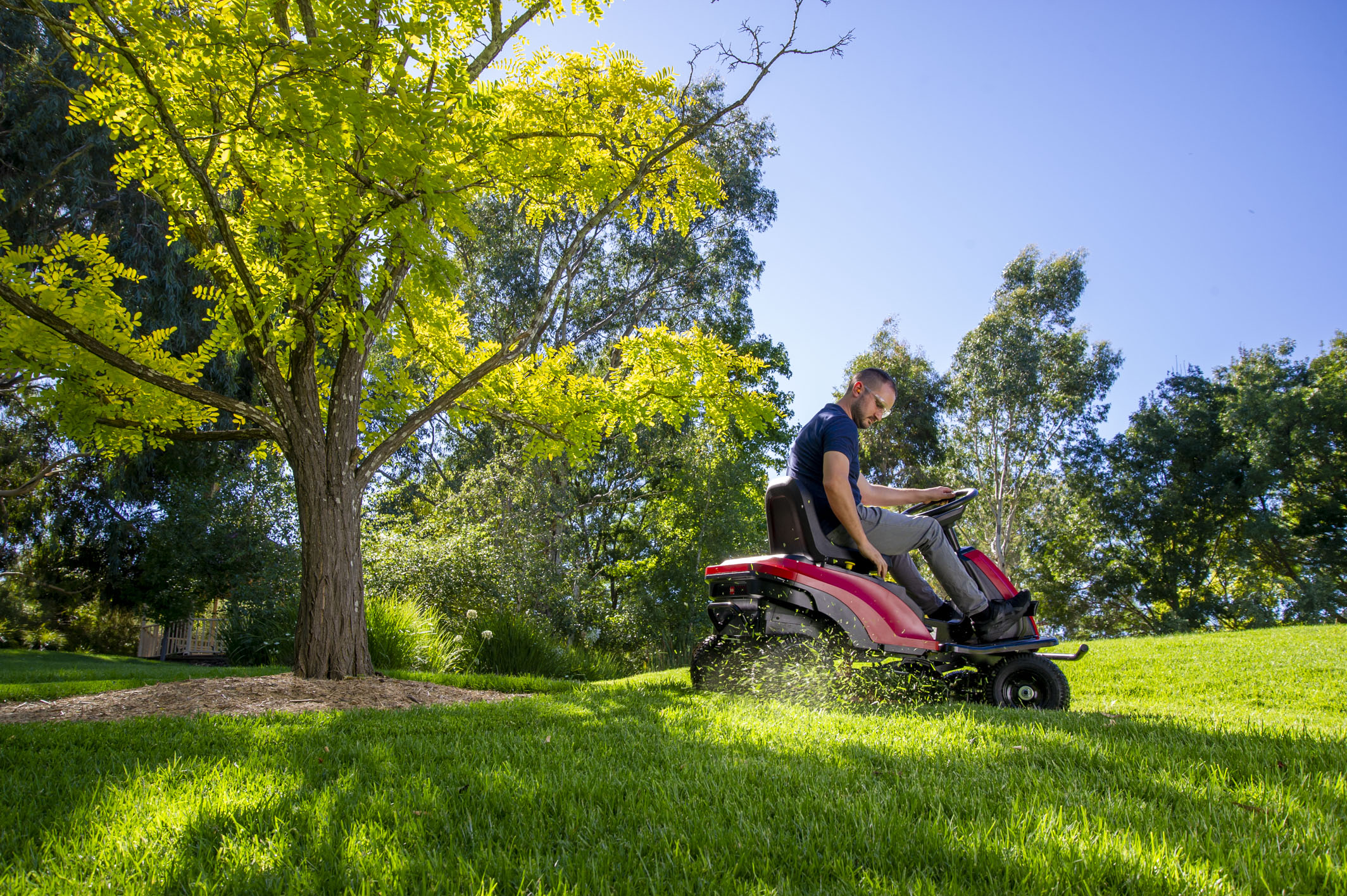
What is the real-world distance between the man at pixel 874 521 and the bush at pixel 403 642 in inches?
228

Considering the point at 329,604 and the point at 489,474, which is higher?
the point at 489,474

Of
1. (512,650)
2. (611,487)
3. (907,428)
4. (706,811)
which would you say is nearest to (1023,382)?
(907,428)

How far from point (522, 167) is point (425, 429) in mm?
16731

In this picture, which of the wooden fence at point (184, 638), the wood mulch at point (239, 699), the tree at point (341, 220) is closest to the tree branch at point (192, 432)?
the tree at point (341, 220)

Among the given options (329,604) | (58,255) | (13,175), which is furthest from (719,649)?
(13,175)

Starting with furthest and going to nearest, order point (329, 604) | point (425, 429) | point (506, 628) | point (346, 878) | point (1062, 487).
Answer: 1. point (1062, 487)
2. point (425, 429)
3. point (506, 628)
4. point (329, 604)
5. point (346, 878)

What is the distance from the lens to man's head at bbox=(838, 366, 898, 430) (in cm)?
467

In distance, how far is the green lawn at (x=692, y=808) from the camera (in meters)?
1.51

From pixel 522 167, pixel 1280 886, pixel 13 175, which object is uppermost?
pixel 13 175

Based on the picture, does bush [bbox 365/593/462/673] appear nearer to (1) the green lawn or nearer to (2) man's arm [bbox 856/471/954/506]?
(1) the green lawn

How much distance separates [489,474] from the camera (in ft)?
53.9

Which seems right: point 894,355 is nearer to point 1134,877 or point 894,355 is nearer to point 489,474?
point 489,474

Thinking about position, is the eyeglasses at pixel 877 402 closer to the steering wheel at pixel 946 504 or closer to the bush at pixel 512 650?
the steering wheel at pixel 946 504

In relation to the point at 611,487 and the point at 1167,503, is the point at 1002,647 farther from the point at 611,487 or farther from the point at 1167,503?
the point at 1167,503
